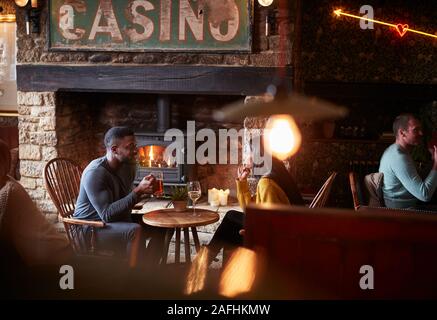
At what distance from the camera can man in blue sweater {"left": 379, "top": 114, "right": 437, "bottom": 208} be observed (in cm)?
388

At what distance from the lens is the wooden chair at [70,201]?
3.70 metres

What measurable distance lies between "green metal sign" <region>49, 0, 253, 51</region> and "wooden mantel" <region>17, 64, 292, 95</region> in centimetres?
19

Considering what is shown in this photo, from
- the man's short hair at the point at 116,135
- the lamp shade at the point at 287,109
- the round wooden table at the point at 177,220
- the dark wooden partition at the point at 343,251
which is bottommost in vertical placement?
the round wooden table at the point at 177,220

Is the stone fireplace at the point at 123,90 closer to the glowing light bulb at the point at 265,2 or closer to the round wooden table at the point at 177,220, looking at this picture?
the glowing light bulb at the point at 265,2

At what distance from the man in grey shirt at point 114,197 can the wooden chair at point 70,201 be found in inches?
2.8

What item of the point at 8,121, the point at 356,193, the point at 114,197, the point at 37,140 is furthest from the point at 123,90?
the point at 8,121

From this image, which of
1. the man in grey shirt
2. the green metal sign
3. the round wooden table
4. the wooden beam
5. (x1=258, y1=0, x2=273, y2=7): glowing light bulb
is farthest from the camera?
the wooden beam

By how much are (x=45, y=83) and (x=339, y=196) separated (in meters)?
3.61

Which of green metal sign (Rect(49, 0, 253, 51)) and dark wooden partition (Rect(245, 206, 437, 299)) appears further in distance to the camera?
green metal sign (Rect(49, 0, 253, 51))

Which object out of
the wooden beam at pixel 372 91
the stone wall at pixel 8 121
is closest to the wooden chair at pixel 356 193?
the wooden beam at pixel 372 91

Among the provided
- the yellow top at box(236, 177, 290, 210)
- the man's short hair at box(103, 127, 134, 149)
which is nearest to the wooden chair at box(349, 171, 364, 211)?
the yellow top at box(236, 177, 290, 210)

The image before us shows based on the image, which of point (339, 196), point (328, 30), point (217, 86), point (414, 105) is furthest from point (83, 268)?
point (414, 105)

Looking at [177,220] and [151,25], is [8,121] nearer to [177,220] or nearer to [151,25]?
[151,25]

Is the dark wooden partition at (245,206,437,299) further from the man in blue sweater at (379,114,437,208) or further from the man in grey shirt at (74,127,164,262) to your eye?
the man in blue sweater at (379,114,437,208)
